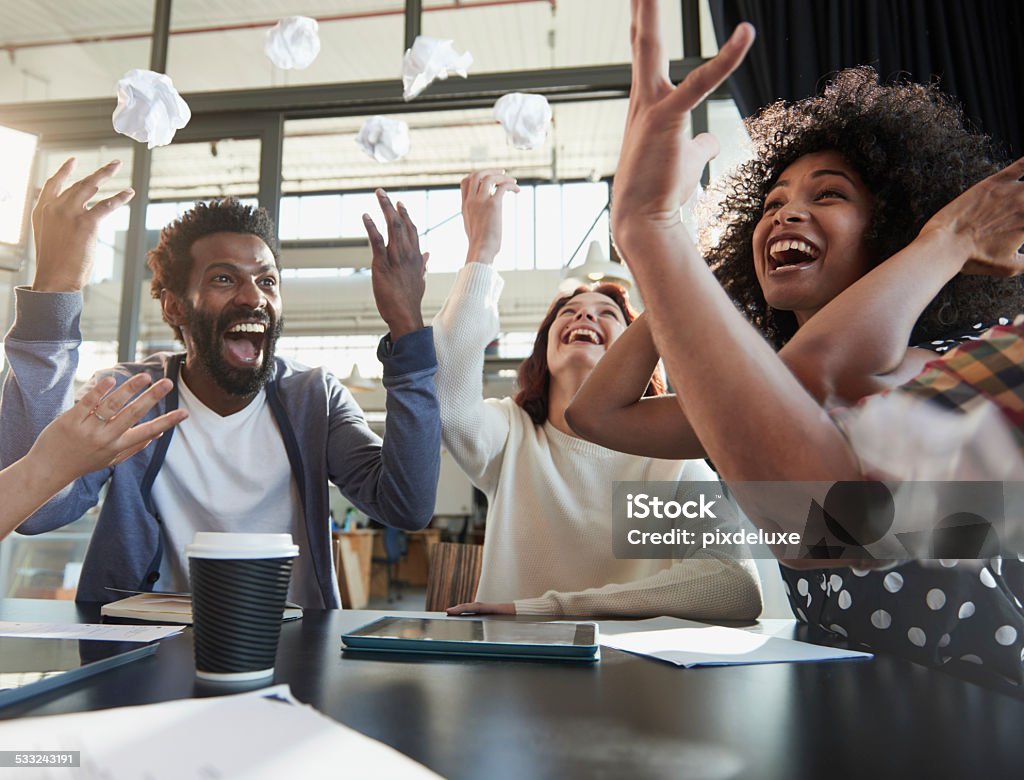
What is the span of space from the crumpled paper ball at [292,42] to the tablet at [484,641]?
153 centimetres

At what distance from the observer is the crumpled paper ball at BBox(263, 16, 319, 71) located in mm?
1907

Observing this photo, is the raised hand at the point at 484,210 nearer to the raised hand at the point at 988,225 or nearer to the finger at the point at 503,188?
the finger at the point at 503,188

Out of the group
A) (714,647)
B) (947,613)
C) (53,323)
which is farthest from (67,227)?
(947,613)

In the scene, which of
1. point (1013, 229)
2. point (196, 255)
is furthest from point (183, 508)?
point (1013, 229)

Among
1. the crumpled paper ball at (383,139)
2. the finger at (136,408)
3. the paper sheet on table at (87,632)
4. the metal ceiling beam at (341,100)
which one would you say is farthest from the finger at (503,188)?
the metal ceiling beam at (341,100)

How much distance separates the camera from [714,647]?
2.79 feet

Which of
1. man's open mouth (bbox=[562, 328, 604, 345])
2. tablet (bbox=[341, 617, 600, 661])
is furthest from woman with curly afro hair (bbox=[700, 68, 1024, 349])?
tablet (bbox=[341, 617, 600, 661])

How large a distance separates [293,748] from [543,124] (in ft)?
5.43

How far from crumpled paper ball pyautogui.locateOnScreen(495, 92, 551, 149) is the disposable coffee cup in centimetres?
139

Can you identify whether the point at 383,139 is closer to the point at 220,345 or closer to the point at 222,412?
the point at 220,345

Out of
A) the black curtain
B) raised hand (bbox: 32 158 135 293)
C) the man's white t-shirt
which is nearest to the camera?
raised hand (bbox: 32 158 135 293)

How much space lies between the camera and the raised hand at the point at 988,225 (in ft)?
2.48

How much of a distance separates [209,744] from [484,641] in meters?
0.40

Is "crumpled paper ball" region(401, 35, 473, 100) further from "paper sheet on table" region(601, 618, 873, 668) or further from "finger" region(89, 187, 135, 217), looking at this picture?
"paper sheet on table" region(601, 618, 873, 668)
